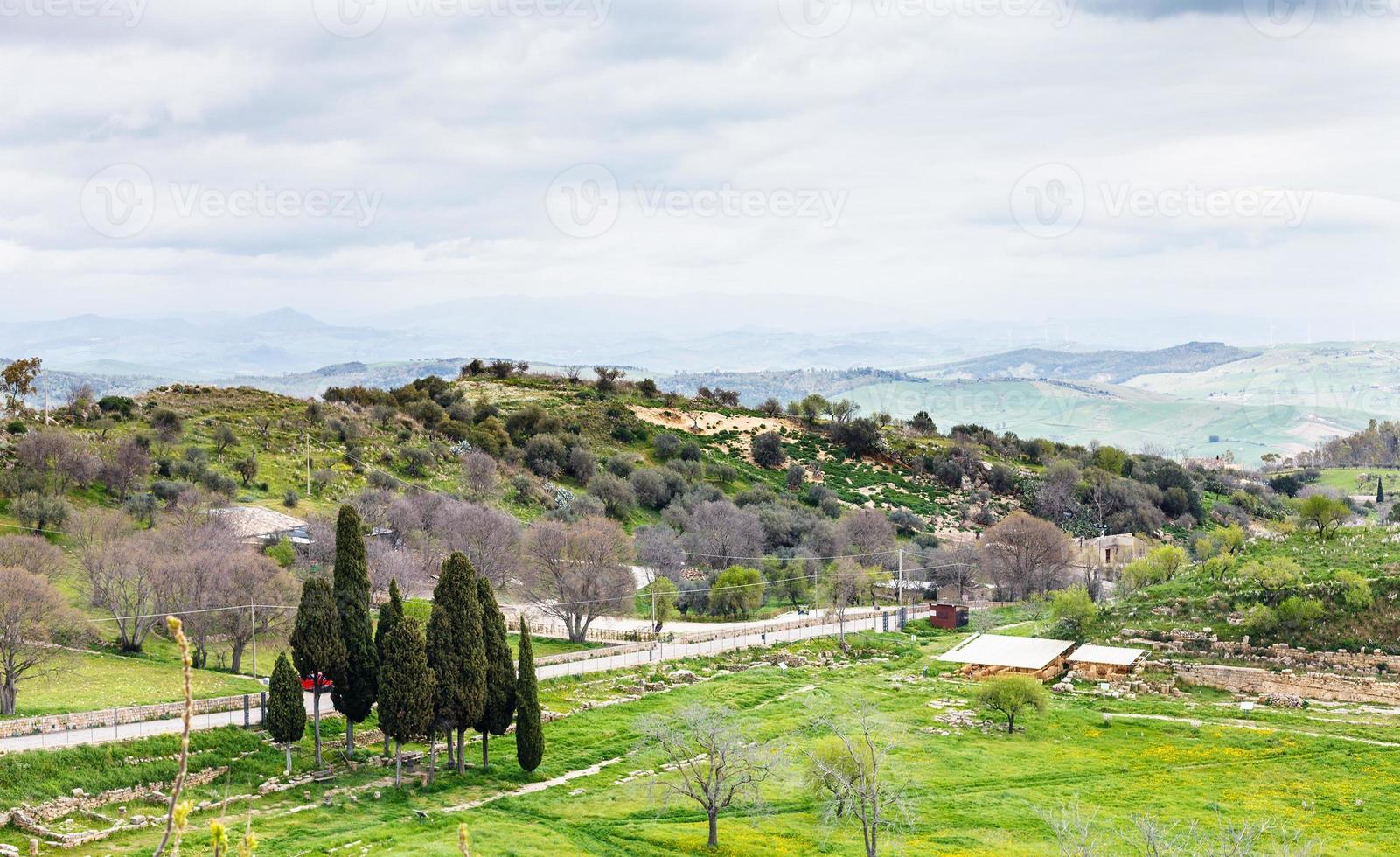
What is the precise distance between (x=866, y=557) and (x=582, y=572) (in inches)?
1183

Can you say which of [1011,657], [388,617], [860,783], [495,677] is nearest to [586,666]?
[495,677]

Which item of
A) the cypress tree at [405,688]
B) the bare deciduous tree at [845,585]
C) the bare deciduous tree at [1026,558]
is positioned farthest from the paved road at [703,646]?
the bare deciduous tree at [1026,558]

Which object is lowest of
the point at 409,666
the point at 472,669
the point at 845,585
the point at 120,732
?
the point at 120,732

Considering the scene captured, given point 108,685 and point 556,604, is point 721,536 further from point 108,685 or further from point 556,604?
point 108,685

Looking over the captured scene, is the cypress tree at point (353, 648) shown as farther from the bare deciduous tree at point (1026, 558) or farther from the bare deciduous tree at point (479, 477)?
the bare deciduous tree at point (1026, 558)

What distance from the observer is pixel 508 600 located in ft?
230

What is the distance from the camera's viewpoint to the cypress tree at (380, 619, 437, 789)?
40312 millimetres

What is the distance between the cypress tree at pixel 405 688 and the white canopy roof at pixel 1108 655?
36.5 meters

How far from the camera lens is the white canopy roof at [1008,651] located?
6022cm

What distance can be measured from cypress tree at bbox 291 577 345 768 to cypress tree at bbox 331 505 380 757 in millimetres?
483

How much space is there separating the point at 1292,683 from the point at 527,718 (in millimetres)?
38105

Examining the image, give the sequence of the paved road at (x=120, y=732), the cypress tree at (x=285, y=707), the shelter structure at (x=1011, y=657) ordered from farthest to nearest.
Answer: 1. the shelter structure at (x=1011, y=657)
2. the cypress tree at (x=285, y=707)
3. the paved road at (x=120, y=732)

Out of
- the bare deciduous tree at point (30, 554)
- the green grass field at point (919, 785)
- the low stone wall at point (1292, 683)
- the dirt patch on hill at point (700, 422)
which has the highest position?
the dirt patch on hill at point (700, 422)

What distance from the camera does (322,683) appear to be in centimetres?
4325
